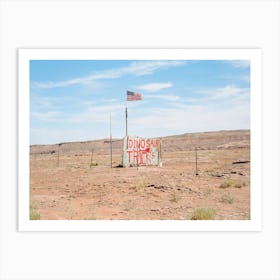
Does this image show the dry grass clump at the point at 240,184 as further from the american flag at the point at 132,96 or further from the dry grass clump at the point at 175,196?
the american flag at the point at 132,96

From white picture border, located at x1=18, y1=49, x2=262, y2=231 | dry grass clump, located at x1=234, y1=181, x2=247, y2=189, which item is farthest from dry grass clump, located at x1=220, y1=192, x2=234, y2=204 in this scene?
white picture border, located at x1=18, y1=49, x2=262, y2=231

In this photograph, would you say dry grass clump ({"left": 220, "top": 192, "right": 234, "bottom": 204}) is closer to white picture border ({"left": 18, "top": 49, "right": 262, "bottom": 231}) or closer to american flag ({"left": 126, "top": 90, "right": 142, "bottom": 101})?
white picture border ({"left": 18, "top": 49, "right": 262, "bottom": 231})

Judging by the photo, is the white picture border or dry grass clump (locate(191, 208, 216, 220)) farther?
dry grass clump (locate(191, 208, 216, 220))

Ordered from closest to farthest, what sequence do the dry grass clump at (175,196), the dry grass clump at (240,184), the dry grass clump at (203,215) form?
the dry grass clump at (203,215) → the dry grass clump at (175,196) → the dry grass clump at (240,184)

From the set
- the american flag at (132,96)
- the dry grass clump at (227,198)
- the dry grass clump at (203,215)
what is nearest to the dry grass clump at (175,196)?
the dry grass clump at (227,198)

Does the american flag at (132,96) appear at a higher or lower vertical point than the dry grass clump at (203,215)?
higher

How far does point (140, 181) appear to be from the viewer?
11117 mm

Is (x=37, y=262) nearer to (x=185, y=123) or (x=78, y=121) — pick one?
(x=78, y=121)

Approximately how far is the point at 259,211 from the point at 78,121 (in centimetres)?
567

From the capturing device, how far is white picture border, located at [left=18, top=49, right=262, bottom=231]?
629 cm

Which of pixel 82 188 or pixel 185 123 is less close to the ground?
pixel 185 123
